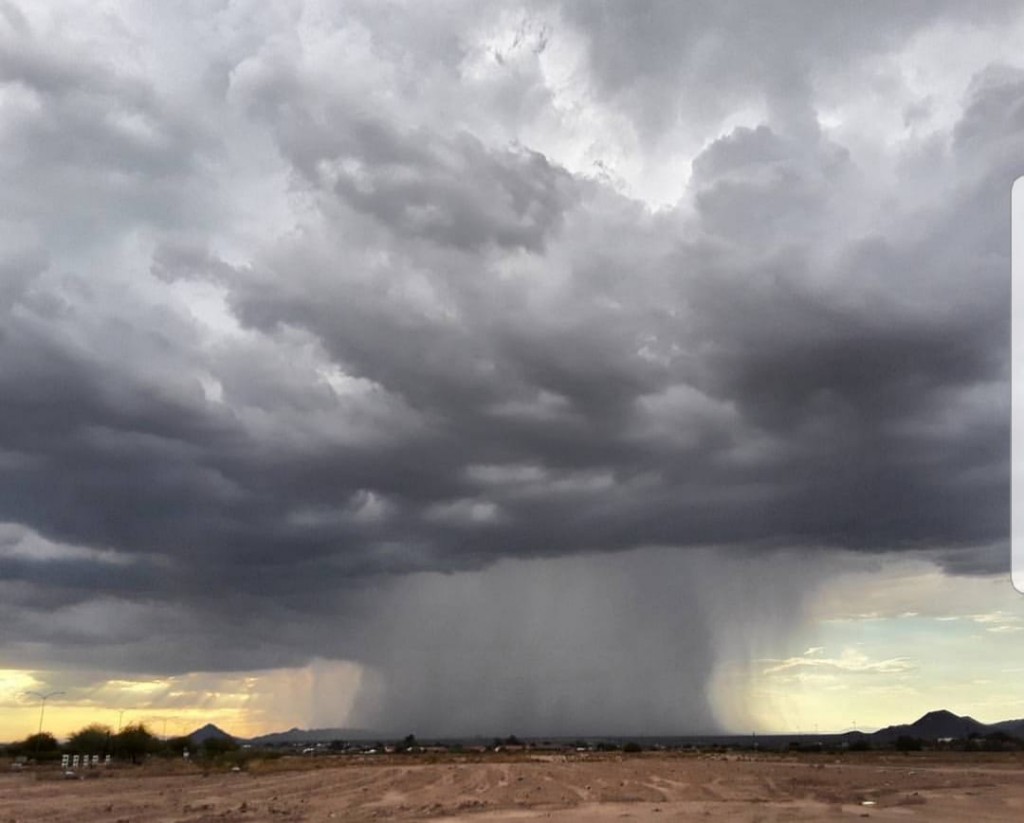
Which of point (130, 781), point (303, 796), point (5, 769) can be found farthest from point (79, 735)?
point (303, 796)

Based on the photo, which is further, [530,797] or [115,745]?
[115,745]

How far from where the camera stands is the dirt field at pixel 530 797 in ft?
159

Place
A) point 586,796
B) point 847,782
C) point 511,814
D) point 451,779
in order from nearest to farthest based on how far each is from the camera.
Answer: point 511,814, point 586,796, point 847,782, point 451,779

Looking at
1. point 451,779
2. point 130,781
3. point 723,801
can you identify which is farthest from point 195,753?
point 723,801

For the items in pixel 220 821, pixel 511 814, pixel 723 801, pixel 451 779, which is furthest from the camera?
pixel 451 779

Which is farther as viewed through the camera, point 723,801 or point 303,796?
point 303,796

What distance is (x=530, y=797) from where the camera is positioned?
60.8 metres

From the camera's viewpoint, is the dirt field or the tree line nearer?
the dirt field

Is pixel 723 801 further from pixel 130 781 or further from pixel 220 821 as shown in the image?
pixel 130 781

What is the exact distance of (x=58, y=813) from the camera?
2020 inches

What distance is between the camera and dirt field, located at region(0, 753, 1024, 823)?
48.4m

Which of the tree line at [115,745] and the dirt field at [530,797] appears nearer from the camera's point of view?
the dirt field at [530,797]

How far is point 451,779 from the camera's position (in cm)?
8362

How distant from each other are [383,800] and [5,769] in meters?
88.5
